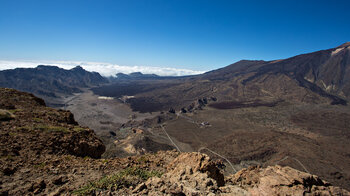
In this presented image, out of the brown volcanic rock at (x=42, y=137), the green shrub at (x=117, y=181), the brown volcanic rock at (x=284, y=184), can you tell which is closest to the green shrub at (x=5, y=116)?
the brown volcanic rock at (x=42, y=137)

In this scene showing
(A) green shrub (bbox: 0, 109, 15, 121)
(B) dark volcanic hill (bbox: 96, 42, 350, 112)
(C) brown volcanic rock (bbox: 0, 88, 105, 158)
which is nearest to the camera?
(C) brown volcanic rock (bbox: 0, 88, 105, 158)

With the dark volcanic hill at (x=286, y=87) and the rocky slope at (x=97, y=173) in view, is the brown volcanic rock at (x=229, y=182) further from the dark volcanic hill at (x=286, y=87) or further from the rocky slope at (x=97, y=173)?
the dark volcanic hill at (x=286, y=87)

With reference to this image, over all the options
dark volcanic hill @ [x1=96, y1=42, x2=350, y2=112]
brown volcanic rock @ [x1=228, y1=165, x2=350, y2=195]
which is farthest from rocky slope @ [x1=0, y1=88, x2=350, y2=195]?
dark volcanic hill @ [x1=96, y1=42, x2=350, y2=112]

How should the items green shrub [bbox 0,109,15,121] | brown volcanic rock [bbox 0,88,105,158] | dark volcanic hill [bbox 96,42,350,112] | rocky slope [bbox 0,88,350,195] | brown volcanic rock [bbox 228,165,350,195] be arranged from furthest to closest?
dark volcanic hill [bbox 96,42,350,112] → green shrub [bbox 0,109,15,121] → brown volcanic rock [bbox 0,88,105,158] → brown volcanic rock [bbox 228,165,350,195] → rocky slope [bbox 0,88,350,195]

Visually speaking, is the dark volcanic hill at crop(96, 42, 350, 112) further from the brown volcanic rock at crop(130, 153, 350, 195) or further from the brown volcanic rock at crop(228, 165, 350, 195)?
the brown volcanic rock at crop(228, 165, 350, 195)

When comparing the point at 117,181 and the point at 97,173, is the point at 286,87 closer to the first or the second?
the point at 97,173

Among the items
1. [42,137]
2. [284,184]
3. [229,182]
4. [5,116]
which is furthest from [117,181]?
[5,116]
